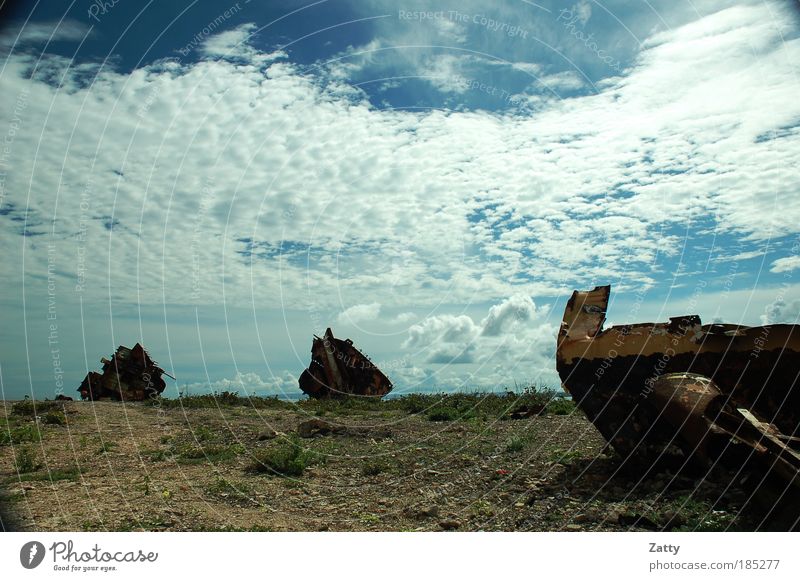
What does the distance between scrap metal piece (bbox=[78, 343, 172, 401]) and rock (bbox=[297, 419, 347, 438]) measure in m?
12.7

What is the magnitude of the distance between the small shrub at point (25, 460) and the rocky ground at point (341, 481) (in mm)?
41

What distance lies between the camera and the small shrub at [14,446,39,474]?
1015 centimetres

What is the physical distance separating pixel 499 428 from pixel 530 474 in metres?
4.87

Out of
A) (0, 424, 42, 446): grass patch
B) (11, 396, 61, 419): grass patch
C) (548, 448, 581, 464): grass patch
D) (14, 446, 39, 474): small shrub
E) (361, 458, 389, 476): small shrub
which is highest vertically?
(11, 396, 61, 419): grass patch

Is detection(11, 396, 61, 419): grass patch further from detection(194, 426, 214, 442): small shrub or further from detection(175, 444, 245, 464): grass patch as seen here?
detection(175, 444, 245, 464): grass patch

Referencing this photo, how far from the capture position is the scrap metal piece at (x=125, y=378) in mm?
24234

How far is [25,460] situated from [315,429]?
5.65 meters

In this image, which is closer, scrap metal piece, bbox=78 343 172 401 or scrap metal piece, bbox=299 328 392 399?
scrap metal piece, bbox=78 343 172 401

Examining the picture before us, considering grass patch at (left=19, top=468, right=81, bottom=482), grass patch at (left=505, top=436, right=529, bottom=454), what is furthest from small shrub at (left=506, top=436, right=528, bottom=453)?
grass patch at (left=19, top=468, right=81, bottom=482)

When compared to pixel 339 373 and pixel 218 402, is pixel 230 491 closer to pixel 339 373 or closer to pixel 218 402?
pixel 218 402

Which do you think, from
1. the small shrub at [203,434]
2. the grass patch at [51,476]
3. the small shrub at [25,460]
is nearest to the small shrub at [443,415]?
the small shrub at [203,434]

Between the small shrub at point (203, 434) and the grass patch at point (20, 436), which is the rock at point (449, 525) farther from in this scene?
the grass patch at point (20, 436)

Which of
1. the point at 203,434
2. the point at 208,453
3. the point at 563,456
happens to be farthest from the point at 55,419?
the point at 563,456

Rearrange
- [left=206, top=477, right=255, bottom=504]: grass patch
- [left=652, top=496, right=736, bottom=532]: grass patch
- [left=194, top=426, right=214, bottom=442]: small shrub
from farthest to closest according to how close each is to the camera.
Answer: [left=194, top=426, right=214, bottom=442]: small shrub, [left=206, top=477, right=255, bottom=504]: grass patch, [left=652, top=496, right=736, bottom=532]: grass patch
